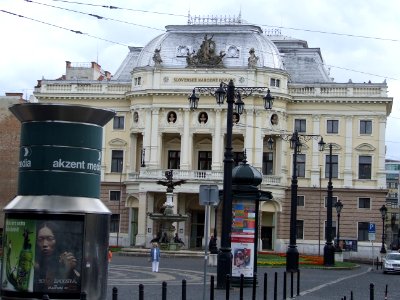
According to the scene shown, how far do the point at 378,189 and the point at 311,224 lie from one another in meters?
6.52

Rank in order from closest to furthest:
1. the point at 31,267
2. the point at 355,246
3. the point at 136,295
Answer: the point at 31,267 → the point at 136,295 → the point at 355,246

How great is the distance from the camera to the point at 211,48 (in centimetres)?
7694

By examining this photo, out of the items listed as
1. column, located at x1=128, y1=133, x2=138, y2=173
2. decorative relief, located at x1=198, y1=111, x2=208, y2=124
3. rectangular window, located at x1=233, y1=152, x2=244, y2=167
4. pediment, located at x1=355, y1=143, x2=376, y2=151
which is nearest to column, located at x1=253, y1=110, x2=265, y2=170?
rectangular window, located at x1=233, y1=152, x2=244, y2=167

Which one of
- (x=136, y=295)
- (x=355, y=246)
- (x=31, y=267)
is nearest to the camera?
(x=31, y=267)

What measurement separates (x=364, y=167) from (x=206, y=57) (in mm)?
16833

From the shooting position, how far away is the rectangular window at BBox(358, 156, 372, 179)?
256ft

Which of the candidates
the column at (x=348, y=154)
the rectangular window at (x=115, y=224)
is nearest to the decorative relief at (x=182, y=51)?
the column at (x=348, y=154)

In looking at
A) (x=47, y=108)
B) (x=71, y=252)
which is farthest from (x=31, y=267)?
(x=47, y=108)

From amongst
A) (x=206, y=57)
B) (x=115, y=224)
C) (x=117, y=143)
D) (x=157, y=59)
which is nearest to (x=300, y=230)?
(x=115, y=224)

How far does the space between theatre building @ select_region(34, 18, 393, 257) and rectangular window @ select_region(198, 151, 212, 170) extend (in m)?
0.09

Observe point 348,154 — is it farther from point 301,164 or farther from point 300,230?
point 300,230

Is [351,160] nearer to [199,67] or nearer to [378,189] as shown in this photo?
[378,189]

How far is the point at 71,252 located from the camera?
17.4 metres

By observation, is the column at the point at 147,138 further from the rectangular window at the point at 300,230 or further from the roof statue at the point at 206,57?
the rectangular window at the point at 300,230
